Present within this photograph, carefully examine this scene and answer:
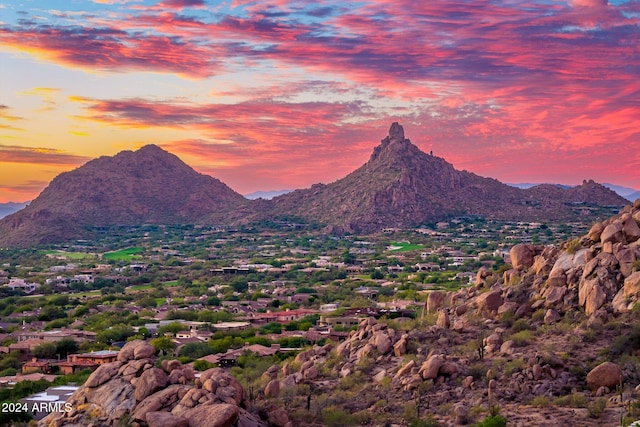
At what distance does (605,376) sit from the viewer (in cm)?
2998

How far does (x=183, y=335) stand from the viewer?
234 ft

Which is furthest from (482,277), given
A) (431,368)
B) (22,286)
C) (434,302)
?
(22,286)

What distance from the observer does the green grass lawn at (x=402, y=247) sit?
183375 millimetres

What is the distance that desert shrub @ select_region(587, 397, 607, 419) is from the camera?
2755cm

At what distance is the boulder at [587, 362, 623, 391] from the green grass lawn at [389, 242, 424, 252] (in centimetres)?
15134

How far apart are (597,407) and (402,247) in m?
161

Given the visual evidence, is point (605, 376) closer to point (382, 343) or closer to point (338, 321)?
point (382, 343)

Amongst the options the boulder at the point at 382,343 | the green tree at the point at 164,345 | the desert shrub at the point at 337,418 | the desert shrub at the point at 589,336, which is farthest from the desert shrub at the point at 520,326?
the green tree at the point at 164,345

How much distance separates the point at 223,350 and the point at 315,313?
2892 cm

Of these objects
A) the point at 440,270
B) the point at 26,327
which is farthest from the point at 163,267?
the point at 26,327

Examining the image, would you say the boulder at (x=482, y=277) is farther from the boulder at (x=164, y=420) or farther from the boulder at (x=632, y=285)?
the boulder at (x=164, y=420)

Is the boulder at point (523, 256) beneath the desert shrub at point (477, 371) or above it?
above

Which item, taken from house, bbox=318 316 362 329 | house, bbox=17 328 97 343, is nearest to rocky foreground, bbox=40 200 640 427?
house, bbox=318 316 362 329

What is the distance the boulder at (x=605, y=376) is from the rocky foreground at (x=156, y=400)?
35.7 ft
